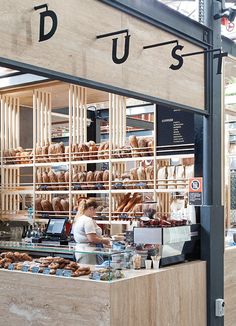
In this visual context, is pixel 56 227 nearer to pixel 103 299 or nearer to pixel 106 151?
pixel 106 151

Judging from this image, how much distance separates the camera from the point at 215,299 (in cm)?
497

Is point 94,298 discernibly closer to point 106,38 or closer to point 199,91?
point 106,38

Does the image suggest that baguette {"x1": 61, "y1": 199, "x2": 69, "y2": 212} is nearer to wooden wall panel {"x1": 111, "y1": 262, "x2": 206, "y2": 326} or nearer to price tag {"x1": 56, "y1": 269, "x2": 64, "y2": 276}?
wooden wall panel {"x1": 111, "y1": 262, "x2": 206, "y2": 326}

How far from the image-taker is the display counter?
5227 millimetres

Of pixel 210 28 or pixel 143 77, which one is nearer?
pixel 143 77

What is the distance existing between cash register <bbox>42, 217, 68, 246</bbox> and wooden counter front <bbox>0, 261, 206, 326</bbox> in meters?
2.18

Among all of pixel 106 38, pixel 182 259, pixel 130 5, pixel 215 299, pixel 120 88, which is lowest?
pixel 215 299

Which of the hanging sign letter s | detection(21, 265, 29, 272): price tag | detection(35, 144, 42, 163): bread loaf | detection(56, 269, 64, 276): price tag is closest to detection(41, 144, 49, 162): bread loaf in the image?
detection(35, 144, 42, 163): bread loaf

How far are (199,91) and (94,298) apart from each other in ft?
6.81

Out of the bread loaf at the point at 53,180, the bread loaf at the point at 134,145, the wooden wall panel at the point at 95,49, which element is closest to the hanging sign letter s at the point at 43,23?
the wooden wall panel at the point at 95,49

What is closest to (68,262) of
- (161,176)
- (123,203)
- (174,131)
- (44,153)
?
(174,131)

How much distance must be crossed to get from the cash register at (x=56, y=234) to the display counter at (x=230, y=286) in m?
2.13

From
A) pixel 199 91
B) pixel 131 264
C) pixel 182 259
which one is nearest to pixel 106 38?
pixel 199 91

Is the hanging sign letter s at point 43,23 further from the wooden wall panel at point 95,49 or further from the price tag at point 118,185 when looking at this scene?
the price tag at point 118,185
